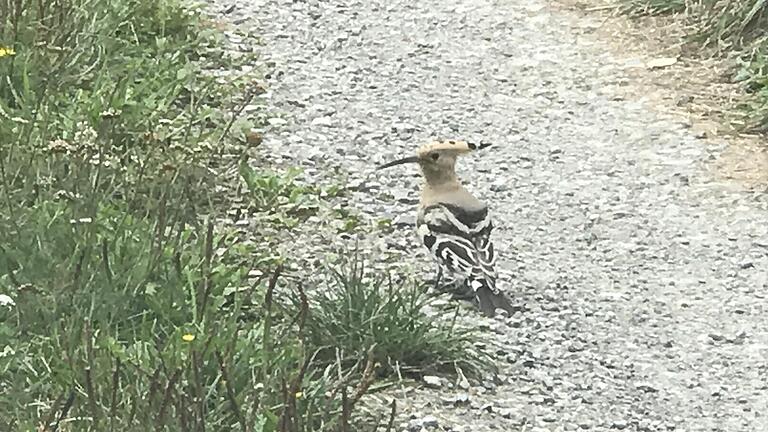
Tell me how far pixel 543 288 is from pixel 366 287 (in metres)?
0.92

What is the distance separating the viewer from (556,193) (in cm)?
616

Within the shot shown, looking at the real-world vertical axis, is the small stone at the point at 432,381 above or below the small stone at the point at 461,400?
above

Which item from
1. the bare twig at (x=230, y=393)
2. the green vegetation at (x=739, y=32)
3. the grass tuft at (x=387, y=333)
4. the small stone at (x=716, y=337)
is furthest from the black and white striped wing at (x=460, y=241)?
the green vegetation at (x=739, y=32)

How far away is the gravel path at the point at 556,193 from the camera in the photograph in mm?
4410

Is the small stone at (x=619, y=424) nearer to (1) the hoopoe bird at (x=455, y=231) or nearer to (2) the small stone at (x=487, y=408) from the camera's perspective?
(2) the small stone at (x=487, y=408)

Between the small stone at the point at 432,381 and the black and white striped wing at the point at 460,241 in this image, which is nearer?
the small stone at the point at 432,381

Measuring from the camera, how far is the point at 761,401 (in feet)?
14.4

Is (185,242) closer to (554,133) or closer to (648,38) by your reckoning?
(554,133)

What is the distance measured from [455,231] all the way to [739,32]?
3490 mm

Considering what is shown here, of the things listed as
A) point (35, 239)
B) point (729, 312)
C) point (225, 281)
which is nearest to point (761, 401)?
point (729, 312)

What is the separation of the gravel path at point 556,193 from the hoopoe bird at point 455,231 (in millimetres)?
173

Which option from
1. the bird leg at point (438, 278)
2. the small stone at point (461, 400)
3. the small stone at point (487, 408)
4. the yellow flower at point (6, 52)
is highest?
the yellow flower at point (6, 52)

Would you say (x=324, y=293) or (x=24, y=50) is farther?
(x=24, y=50)

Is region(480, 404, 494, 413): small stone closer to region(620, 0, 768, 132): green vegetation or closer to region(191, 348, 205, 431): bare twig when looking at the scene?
region(191, 348, 205, 431): bare twig
